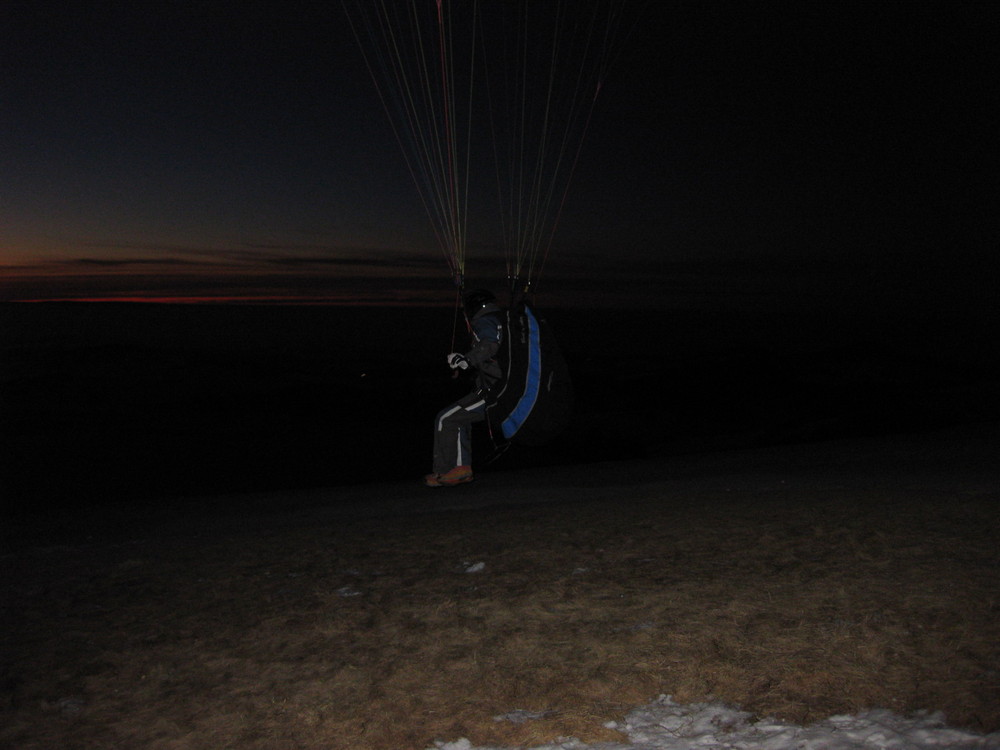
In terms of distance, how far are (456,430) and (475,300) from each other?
1.59 m

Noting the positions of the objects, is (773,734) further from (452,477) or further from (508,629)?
(452,477)

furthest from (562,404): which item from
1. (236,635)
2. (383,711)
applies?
(383,711)

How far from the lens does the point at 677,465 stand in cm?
1291

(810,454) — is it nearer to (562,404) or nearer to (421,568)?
(562,404)

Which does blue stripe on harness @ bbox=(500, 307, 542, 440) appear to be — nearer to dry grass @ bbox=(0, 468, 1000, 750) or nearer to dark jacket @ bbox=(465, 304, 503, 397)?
dark jacket @ bbox=(465, 304, 503, 397)

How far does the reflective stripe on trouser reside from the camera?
9.27 meters

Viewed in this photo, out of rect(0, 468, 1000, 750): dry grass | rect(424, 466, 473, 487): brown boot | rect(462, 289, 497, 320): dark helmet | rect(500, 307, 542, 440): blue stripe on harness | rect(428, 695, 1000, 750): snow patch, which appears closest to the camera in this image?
rect(428, 695, 1000, 750): snow patch

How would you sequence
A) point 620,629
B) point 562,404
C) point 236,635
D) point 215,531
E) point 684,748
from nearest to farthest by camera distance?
point 684,748 → point 620,629 → point 236,635 → point 562,404 → point 215,531

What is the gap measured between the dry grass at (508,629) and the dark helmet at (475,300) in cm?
227

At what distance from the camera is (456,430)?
9492 millimetres

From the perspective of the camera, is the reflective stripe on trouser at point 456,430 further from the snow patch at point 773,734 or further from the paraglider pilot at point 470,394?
the snow patch at point 773,734

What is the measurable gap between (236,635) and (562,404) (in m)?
3.87

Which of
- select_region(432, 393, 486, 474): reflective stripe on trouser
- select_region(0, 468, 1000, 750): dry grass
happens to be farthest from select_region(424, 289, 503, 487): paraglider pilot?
select_region(0, 468, 1000, 750): dry grass

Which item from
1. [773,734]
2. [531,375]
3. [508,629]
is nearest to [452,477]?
[531,375]
